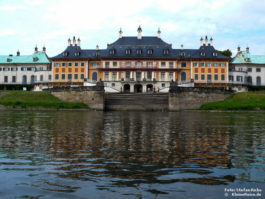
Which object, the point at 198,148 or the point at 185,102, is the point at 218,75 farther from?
the point at 198,148

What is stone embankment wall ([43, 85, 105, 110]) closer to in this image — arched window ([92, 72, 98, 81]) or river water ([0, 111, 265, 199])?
arched window ([92, 72, 98, 81])

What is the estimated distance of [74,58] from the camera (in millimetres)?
92375

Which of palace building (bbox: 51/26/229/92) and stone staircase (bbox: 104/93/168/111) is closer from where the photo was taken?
stone staircase (bbox: 104/93/168/111)

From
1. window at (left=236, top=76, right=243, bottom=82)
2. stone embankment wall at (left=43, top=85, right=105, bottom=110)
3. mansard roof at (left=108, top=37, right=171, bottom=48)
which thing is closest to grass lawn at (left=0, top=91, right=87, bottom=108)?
stone embankment wall at (left=43, top=85, right=105, bottom=110)

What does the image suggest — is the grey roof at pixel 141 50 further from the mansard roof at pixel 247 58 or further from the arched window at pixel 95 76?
A: the mansard roof at pixel 247 58

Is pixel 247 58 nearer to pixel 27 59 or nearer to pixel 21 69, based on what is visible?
pixel 27 59

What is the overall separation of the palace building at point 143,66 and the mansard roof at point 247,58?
28.5ft

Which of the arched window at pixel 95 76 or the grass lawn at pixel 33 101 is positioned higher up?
the arched window at pixel 95 76

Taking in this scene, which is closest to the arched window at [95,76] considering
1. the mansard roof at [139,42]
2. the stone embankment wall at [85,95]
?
the mansard roof at [139,42]

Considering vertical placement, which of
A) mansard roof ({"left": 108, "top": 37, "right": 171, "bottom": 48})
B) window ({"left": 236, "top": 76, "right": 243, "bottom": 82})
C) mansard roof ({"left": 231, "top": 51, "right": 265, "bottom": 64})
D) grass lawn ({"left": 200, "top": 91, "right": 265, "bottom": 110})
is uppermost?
mansard roof ({"left": 108, "top": 37, "right": 171, "bottom": 48})

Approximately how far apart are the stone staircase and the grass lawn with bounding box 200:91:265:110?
7772mm

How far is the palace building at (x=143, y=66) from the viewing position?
89250mm

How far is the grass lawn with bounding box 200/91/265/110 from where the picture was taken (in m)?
56.0

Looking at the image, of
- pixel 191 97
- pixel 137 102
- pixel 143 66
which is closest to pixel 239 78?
pixel 143 66
